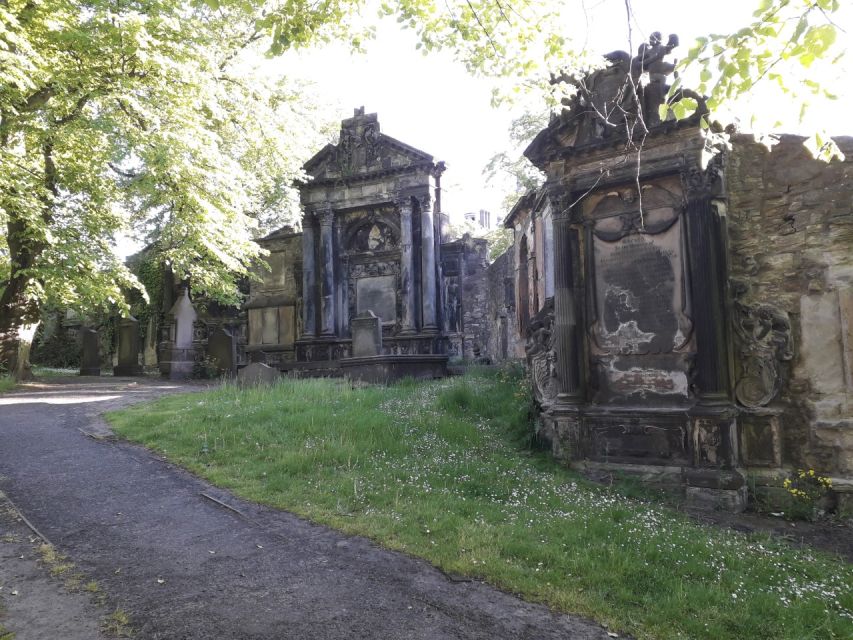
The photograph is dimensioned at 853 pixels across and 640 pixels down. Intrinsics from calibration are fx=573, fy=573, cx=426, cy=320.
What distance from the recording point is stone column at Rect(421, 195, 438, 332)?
1866cm

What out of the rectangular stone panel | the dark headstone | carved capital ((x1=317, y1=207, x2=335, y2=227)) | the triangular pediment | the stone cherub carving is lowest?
the rectangular stone panel

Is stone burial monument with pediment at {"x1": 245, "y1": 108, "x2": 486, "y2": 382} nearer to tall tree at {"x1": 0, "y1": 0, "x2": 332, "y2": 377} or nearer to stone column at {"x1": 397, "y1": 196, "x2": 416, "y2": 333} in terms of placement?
stone column at {"x1": 397, "y1": 196, "x2": 416, "y2": 333}

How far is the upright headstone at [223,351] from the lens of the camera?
771 inches

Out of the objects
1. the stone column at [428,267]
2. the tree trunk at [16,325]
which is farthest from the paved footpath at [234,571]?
the stone column at [428,267]

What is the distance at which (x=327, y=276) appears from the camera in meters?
20.0

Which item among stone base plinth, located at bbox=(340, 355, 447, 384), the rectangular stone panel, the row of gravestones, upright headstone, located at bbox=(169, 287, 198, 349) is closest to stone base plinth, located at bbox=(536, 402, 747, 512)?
the rectangular stone panel

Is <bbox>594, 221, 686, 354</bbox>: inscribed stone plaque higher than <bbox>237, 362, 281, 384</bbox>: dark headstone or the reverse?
higher

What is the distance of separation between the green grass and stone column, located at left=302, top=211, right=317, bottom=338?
11075 mm

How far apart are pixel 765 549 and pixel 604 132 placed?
5.05m

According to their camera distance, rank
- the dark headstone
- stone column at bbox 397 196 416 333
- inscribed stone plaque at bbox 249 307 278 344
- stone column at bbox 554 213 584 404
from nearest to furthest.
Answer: stone column at bbox 554 213 584 404, the dark headstone, stone column at bbox 397 196 416 333, inscribed stone plaque at bbox 249 307 278 344

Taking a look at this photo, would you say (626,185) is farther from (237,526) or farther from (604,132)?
(237,526)

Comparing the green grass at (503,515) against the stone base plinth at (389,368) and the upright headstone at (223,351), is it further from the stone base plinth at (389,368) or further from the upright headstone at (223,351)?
the upright headstone at (223,351)

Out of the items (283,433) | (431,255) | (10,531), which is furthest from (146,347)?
(10,531)

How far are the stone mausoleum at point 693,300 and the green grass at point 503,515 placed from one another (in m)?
1.02
